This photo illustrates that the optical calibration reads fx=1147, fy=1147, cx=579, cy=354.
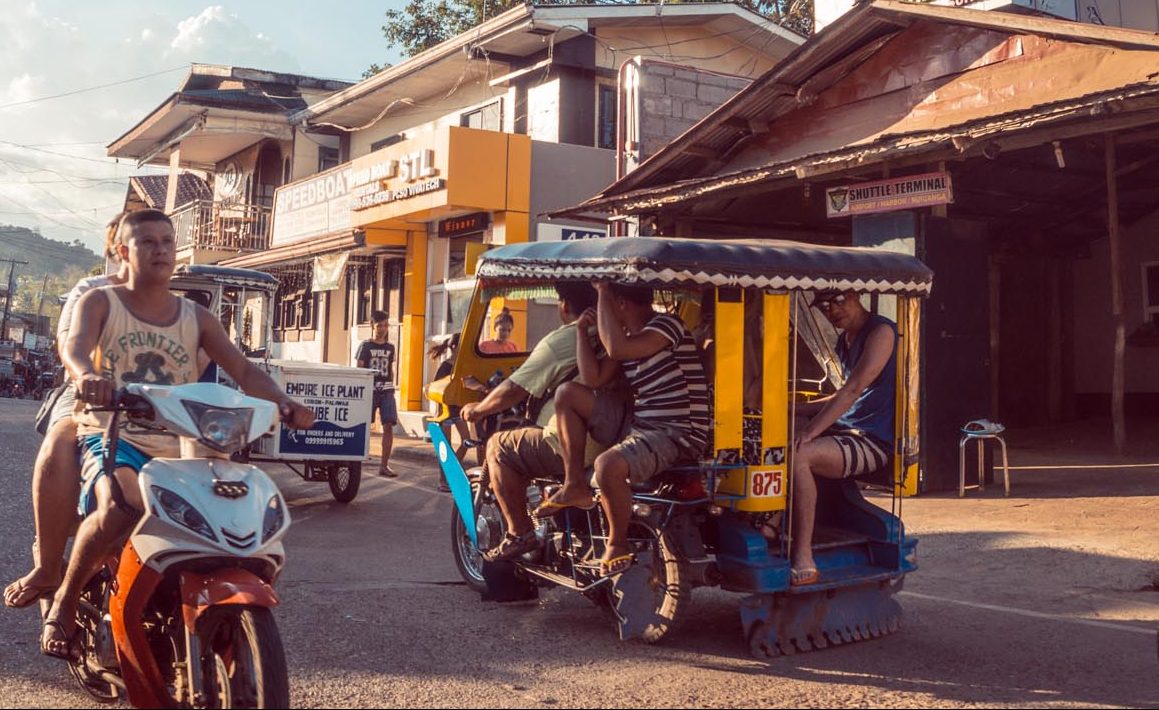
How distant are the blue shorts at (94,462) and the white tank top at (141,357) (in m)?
0.05

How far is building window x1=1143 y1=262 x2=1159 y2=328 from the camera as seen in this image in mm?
16875

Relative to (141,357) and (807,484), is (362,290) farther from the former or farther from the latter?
(141,357)

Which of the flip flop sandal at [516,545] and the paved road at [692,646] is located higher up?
the flip flop sandal at [516,545]

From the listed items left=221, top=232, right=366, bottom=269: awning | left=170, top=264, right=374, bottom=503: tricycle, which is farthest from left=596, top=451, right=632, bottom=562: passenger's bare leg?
left=221, top=232, right=366, bottom=269: awning

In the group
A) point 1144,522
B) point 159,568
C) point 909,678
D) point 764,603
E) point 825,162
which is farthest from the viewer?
point 825,162

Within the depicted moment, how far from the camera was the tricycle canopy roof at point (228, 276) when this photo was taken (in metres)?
12.2

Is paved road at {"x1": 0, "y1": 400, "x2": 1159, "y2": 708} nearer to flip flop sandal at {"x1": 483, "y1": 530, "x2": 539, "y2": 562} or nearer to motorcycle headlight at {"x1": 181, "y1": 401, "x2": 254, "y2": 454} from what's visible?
flip flop sandal at {"x1": 483, "y1": 530, "x2": 539, "y2": 562}

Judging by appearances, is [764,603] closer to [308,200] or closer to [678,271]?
[678,271]

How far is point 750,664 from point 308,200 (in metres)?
21.1

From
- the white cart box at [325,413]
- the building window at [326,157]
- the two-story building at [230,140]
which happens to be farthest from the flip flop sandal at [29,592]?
the building window at [326,157]

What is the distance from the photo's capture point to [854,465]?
5.93 metres

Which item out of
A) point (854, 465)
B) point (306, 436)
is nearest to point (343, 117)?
point (306, 436)

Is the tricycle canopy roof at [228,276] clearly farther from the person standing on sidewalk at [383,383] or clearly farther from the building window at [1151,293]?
the building window at [1151,293]

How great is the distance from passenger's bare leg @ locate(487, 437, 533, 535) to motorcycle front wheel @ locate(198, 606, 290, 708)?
2.56 meters
